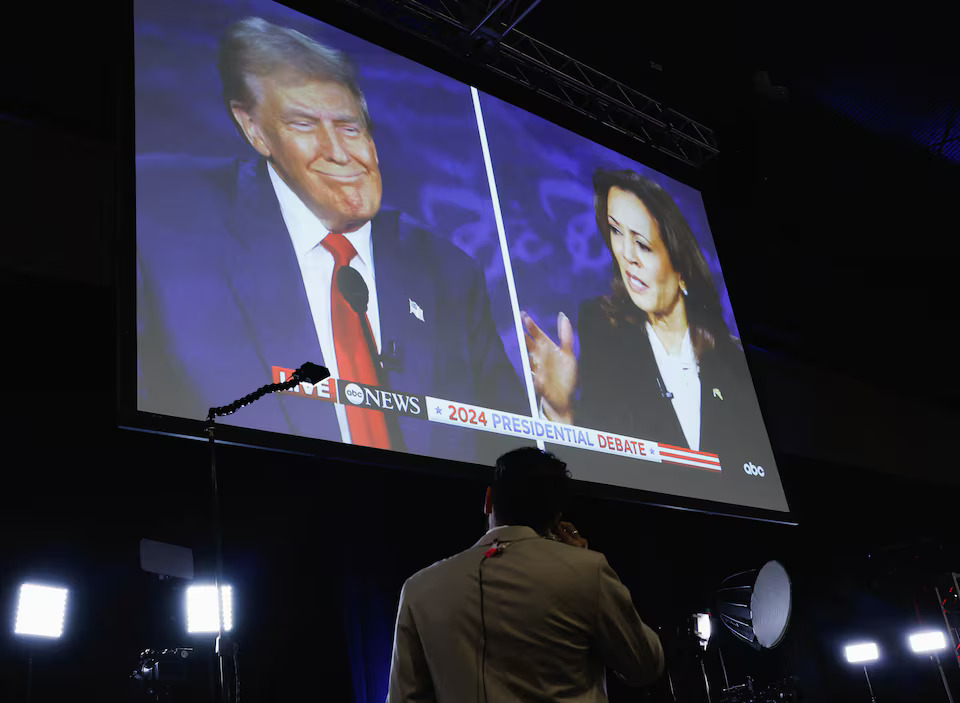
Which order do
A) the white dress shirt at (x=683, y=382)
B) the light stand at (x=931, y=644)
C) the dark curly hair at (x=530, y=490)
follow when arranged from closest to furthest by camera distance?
the dark curly hair at (x=530, y=490) → the white dress shirt at (x=683, y=382) → the light stand at (x=931, y=644)

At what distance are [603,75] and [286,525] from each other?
3396 millimetres

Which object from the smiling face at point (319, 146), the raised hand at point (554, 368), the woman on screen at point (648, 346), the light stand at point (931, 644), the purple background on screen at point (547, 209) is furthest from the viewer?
the light stand at point (931, 644)

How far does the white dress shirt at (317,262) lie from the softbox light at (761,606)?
5.95 ft

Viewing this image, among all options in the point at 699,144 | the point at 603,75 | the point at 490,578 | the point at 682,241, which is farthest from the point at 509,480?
the point at 699,144

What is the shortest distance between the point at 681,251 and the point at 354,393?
262cm

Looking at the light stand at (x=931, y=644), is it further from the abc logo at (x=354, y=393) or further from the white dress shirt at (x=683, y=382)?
the abc logo at (x=354, y=393)

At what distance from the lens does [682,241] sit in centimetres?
535

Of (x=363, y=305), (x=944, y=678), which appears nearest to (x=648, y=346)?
(x=363, y=305)

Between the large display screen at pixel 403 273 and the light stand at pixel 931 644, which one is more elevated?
the large display screen at pixel 403 273

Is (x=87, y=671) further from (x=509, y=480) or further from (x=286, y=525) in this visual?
(x=509, y=480)

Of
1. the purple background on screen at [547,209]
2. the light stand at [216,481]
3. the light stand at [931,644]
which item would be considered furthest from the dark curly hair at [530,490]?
the light stand at [931,644]

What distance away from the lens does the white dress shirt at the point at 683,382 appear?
15.1ft

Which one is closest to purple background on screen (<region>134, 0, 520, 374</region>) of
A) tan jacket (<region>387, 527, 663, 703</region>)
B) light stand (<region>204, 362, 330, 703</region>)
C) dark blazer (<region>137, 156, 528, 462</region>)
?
dark blazer (<region>137, 156, 528, 462</region>)

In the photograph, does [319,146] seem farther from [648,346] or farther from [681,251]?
[681,251]
